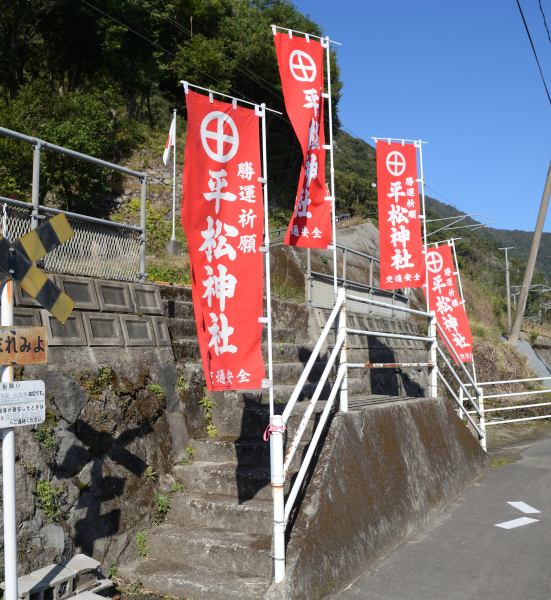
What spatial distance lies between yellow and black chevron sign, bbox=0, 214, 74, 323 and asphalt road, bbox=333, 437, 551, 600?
123 inches

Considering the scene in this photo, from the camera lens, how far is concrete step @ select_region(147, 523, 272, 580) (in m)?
4.77

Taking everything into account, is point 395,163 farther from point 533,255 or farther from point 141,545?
point 533,255

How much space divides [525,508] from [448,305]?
26.6 ft

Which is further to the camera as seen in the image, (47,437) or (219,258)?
(219,258)

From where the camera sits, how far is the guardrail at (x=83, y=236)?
17.8 ft

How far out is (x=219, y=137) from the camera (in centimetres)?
522

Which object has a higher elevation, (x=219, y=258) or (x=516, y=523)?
(x=219, y=258)

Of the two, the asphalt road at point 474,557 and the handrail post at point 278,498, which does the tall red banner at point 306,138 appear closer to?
the handrail post at point 278,498

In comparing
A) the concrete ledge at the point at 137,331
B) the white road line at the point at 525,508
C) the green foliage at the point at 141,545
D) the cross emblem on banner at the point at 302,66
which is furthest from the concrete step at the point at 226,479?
the cross emblem on banner at the point at 302,66

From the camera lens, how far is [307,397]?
7.58 meters

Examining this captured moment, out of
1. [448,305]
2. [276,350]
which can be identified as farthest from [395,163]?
[276,350]

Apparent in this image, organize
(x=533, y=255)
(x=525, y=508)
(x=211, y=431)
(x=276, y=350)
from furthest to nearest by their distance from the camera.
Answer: (x=533, y=255)
(x=276, y=350)
(x=525, y=508)
(x=211, y=431)

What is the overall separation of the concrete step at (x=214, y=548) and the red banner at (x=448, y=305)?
10683 millimetres

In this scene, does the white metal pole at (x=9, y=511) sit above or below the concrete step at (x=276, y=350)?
below
